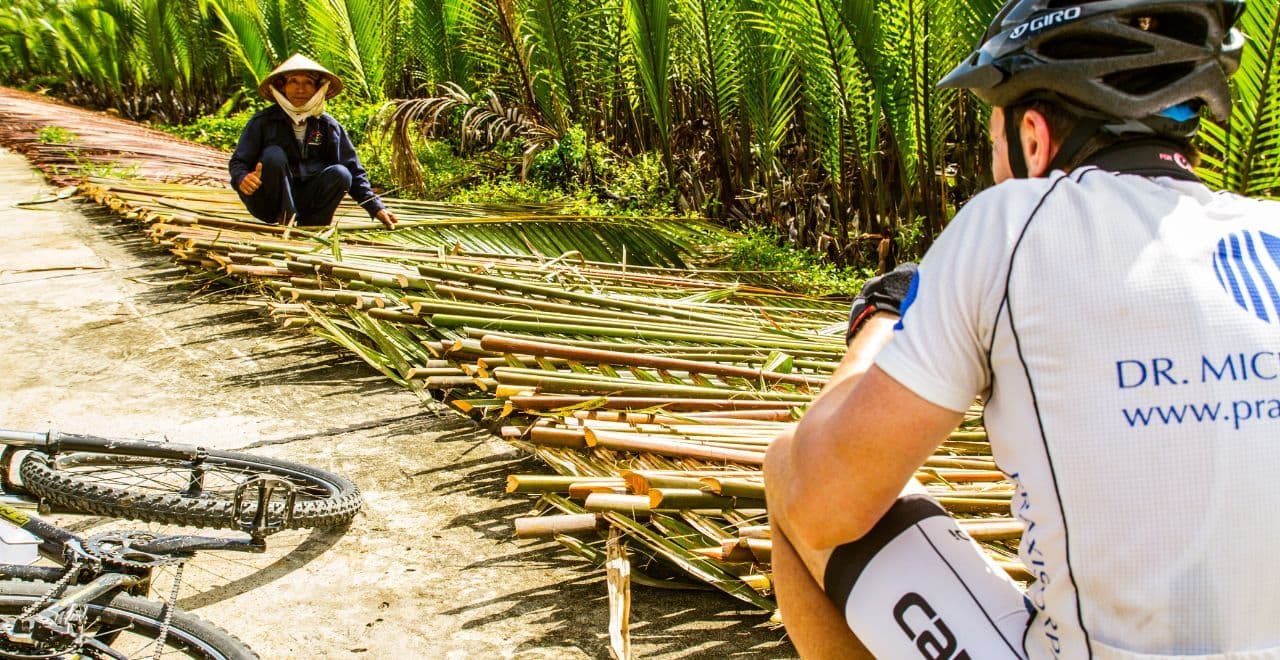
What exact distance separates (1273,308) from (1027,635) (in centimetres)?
46

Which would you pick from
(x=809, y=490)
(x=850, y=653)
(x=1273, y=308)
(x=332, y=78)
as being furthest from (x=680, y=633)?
(x=332, y=78)

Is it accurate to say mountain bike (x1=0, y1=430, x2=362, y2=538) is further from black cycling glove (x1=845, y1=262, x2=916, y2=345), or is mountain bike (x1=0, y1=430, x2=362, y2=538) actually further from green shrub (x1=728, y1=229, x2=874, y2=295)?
green shrub (x1=728, y1=229, x2=874, y2=295)

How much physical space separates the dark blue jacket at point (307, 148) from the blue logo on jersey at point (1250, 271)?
4.59 metres

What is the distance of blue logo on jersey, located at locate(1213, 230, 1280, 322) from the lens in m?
1.09

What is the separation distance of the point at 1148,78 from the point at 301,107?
487cm

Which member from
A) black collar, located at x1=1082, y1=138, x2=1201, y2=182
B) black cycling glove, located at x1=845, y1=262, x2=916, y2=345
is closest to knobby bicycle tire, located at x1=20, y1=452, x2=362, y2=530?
black cycling glove, located at x1=845, y1=262, x2=916, y2=345

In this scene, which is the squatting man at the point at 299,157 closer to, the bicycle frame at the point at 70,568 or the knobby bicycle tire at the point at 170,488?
the knobby bicycle tire at the point at 170,488

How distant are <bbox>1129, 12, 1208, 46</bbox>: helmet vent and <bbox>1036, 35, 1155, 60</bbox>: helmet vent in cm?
3

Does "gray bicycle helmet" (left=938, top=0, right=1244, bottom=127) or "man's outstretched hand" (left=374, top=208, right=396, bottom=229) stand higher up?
"gray bicycle helmet" (left=938, top=0, right=1244, bottom=127)

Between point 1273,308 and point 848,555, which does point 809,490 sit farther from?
point 1273,308

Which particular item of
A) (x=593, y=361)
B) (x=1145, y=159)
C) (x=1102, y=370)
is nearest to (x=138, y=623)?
(x=593, y=361)

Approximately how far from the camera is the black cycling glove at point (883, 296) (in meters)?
1.42

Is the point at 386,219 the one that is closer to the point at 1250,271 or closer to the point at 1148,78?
the point at 1148,78

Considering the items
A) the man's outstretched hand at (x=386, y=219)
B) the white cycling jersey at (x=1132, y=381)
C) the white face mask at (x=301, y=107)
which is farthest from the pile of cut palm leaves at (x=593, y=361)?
the white cycling jersey at (x=1132, y=381)
